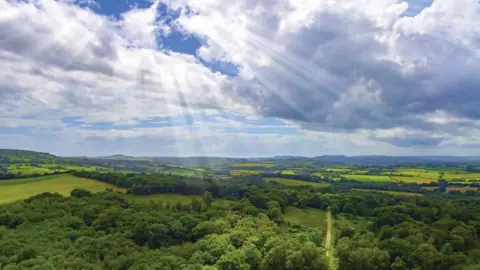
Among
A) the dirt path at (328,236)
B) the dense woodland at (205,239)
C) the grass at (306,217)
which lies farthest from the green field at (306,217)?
the dense woodland at (205,239)

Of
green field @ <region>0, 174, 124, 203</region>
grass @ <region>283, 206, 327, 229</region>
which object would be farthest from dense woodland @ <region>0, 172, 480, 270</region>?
green field @ <region>0, 174, 124, 203</region>

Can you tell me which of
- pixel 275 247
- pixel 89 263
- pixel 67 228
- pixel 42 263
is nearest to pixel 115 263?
pixel 89 263

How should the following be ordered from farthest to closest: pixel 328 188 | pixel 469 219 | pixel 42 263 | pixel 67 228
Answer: pixel 328 188, pixel 469 219, pixel 67 228, pixel 42 263

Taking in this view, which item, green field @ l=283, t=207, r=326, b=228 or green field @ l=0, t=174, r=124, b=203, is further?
green field @ l=0, t=174, r=124, b=203

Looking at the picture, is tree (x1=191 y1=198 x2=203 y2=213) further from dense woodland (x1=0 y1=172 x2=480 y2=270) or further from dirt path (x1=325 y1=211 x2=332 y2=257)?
dirt path (x1=325 y1=211 x2=332 y2=257)

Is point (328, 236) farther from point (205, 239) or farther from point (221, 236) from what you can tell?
point (205, 239)

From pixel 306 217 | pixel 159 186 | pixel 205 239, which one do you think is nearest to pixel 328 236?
pixel 306 217

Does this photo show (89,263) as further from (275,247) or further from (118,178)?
(118,178)
